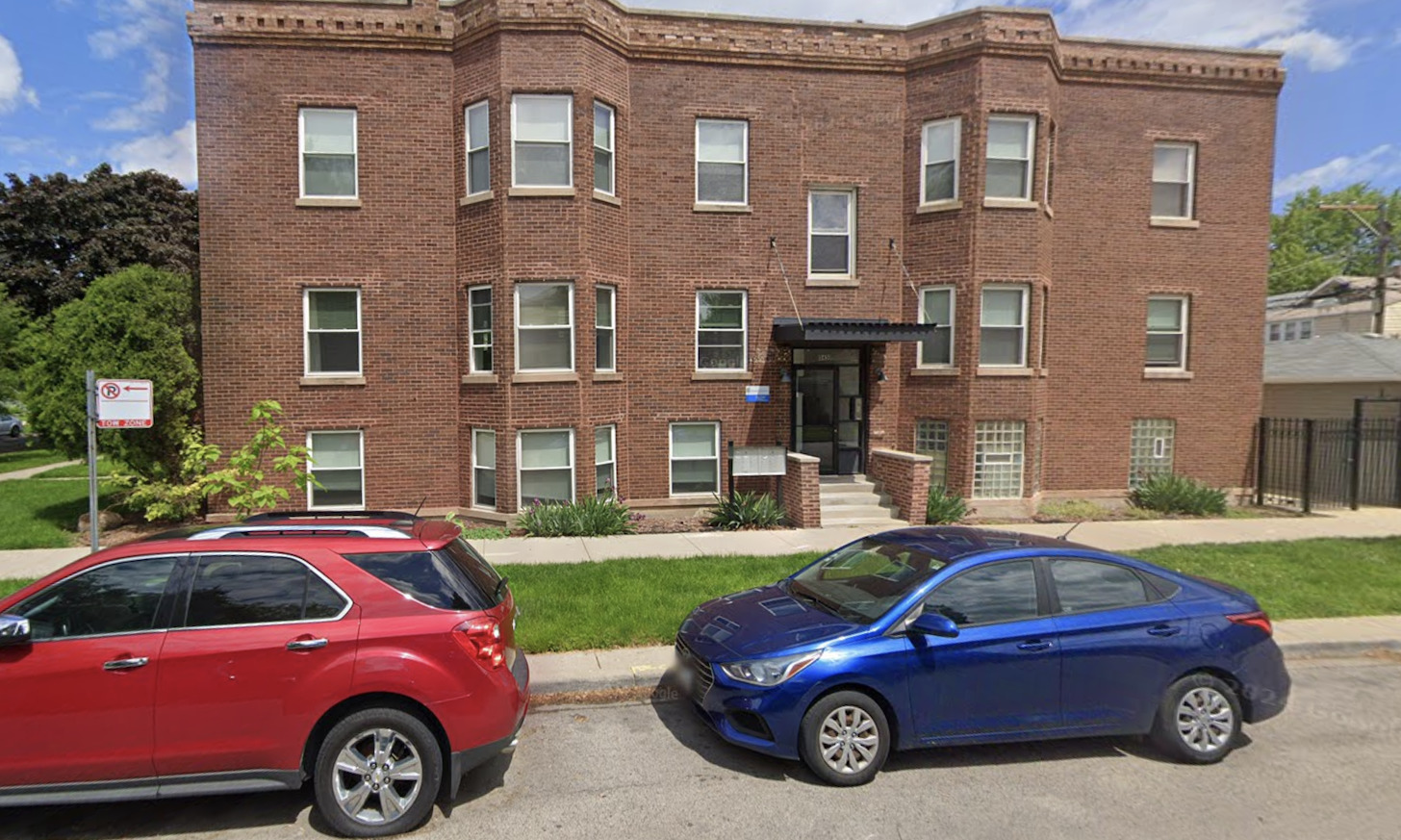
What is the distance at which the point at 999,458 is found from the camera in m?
13.6

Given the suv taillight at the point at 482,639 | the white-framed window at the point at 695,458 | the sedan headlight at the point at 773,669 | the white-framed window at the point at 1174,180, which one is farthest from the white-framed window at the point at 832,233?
the suv taillight at the point at 482,639

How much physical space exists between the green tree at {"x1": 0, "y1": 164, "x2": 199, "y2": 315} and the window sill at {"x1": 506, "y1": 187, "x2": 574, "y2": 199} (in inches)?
878

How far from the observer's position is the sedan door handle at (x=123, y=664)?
12.3 feet

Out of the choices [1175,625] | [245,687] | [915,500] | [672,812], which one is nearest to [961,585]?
[1175,625]

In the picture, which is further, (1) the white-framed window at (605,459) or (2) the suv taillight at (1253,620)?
(1) the white-framed window at (605,459)

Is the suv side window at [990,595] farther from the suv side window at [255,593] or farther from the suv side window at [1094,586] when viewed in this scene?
the suv side window at [255,593]

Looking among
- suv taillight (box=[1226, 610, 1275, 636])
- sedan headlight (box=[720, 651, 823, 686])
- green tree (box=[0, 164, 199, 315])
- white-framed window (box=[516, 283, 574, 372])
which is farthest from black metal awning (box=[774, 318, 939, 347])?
green tree (box=[0, 164, 199, 315])

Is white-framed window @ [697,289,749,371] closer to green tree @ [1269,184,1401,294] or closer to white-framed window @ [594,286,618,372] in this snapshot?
white-framed window @ [594,286,618,372]

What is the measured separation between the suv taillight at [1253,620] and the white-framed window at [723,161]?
10427 mm

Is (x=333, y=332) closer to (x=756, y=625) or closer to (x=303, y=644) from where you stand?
(x=303, y=644)

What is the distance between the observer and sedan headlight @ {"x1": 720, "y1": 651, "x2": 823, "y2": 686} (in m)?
4.46

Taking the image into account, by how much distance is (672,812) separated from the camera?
416cm

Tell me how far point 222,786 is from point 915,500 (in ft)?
34.9

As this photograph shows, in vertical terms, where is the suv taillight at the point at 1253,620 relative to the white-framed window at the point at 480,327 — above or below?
below
